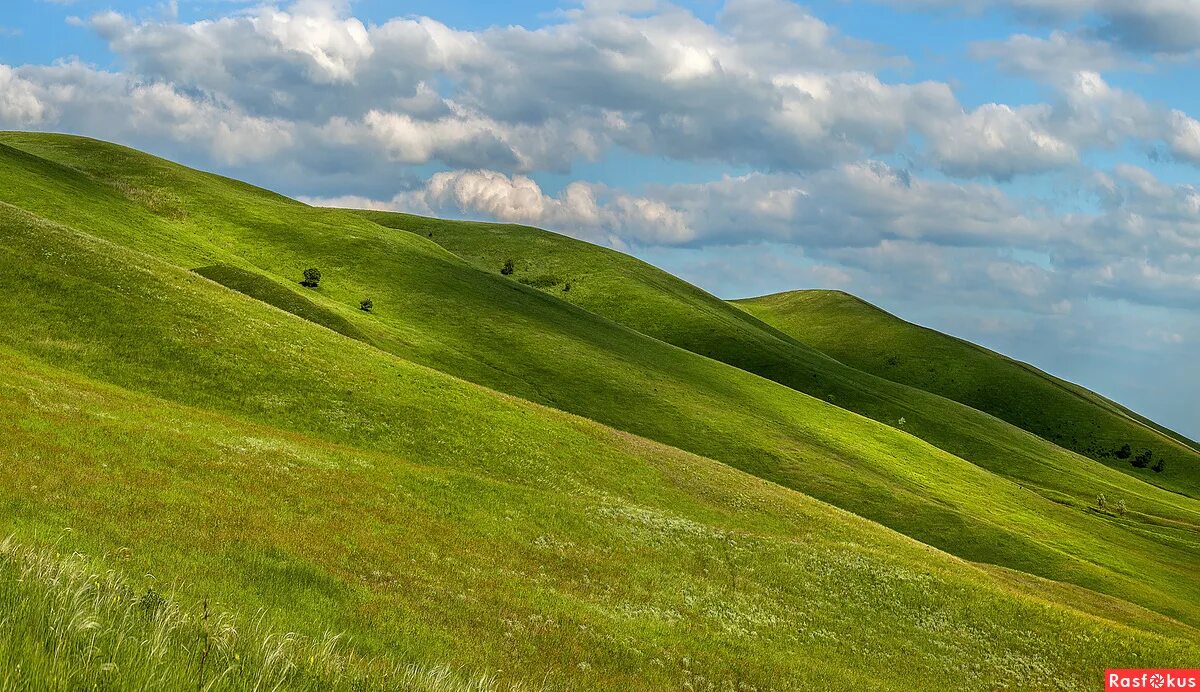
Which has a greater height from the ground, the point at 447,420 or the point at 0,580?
the point at 0,580

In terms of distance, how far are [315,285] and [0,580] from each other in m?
101

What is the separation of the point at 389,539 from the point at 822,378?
444 ft

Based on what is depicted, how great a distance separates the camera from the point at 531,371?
91.0m

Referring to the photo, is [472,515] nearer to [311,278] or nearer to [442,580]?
[442,580]

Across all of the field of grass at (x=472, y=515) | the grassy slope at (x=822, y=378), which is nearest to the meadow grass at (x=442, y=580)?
the field of grass at (x=472, y=515)

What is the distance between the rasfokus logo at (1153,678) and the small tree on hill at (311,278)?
95.4 metres

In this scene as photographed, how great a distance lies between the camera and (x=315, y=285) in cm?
10306

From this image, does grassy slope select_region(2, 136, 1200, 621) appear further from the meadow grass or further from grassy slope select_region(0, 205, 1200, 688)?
the meadow grass

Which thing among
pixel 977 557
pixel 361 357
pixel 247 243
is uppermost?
pixel 247 243

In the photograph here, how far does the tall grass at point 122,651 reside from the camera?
6141mm

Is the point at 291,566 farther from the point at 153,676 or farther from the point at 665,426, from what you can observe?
the point at 665,426

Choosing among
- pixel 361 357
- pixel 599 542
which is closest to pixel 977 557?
pixel 599 542

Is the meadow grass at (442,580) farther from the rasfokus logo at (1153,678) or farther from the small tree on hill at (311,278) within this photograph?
the small tree on hill at (311,278)

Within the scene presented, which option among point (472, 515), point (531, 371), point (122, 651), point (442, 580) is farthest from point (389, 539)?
point (531, 371)
